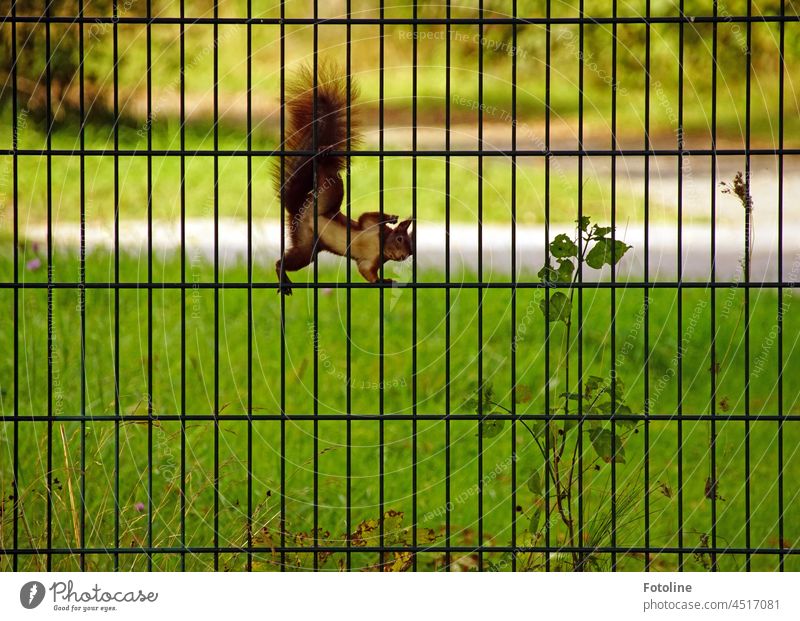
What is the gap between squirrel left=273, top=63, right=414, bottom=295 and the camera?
436 cm

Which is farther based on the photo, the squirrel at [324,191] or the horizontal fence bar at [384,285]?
the squirrel at [324,191]

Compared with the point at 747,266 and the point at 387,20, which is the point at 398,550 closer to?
the point at 747,266

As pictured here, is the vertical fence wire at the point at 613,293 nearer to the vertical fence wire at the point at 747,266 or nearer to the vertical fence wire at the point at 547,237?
the vertical fence wire at the point at 547,237

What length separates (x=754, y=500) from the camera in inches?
217

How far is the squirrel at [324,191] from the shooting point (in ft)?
14.3

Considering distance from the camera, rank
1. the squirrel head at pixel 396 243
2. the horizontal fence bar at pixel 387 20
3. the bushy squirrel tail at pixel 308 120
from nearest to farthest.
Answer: the horizontal fence bar at pixel 387 20
the bushy squirrel tail at pixel 308 120
the squirrel head at pixel 396 243

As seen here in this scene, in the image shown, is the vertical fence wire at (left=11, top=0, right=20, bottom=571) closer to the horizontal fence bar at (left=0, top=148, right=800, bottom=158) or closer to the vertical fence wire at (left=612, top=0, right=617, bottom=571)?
the horizontal fence bar at (left=0, top=148, right=800, bottom=158)

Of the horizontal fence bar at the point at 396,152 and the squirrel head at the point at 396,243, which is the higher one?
the horizontal fence bar at the point at 396,152

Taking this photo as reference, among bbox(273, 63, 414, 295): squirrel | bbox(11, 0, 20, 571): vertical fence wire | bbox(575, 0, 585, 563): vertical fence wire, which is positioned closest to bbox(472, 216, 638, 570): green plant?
bbox(575, 0, 585, 563): vertical fence wire

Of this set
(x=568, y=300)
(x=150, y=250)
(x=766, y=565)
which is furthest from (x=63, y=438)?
(x=766, y=565)

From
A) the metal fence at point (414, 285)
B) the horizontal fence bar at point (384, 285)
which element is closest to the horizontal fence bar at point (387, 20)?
the metal fence at point (414, 285)

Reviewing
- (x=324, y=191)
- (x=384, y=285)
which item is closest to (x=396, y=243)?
(x=324, y=191)

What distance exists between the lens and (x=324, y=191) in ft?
14.7
